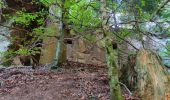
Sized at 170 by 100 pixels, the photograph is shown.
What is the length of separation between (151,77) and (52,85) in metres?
2.27

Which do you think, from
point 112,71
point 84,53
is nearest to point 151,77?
point 112,71

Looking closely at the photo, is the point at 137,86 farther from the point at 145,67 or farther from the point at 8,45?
the point at 8,45

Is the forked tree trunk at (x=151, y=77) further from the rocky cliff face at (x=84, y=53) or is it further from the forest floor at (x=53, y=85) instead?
the rocky cliff face at (x=84, y=53)

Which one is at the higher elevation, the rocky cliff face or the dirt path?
the rocky cliff face

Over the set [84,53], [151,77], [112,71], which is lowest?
[151,77]

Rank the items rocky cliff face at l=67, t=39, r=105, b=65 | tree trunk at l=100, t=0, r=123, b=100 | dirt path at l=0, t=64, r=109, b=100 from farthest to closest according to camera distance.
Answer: rocky cliff face at l=67, t=39, r=105, b=65, dirt path at l=0, t=64, r=109, b=100, tree trunk at l=100, t=0, r=123, b=100

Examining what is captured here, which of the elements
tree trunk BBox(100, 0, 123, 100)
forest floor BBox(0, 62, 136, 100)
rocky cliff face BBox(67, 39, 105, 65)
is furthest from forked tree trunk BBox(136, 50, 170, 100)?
rocky cliff face BBox(67, 39, 105, 65)

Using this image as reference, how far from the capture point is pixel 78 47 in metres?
10.4

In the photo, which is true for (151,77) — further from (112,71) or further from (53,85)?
(53,85)

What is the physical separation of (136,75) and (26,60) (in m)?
4.78

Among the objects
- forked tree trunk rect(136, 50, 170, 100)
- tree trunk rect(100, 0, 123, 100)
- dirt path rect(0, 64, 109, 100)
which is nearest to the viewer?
tree trunk rect(100, 0, 123, 100)

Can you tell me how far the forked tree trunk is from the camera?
5.06m

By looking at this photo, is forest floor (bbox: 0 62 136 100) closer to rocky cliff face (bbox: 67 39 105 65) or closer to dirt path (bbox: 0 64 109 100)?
dirt path (bbox: 0 64 109 100)

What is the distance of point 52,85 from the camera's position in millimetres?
6285
